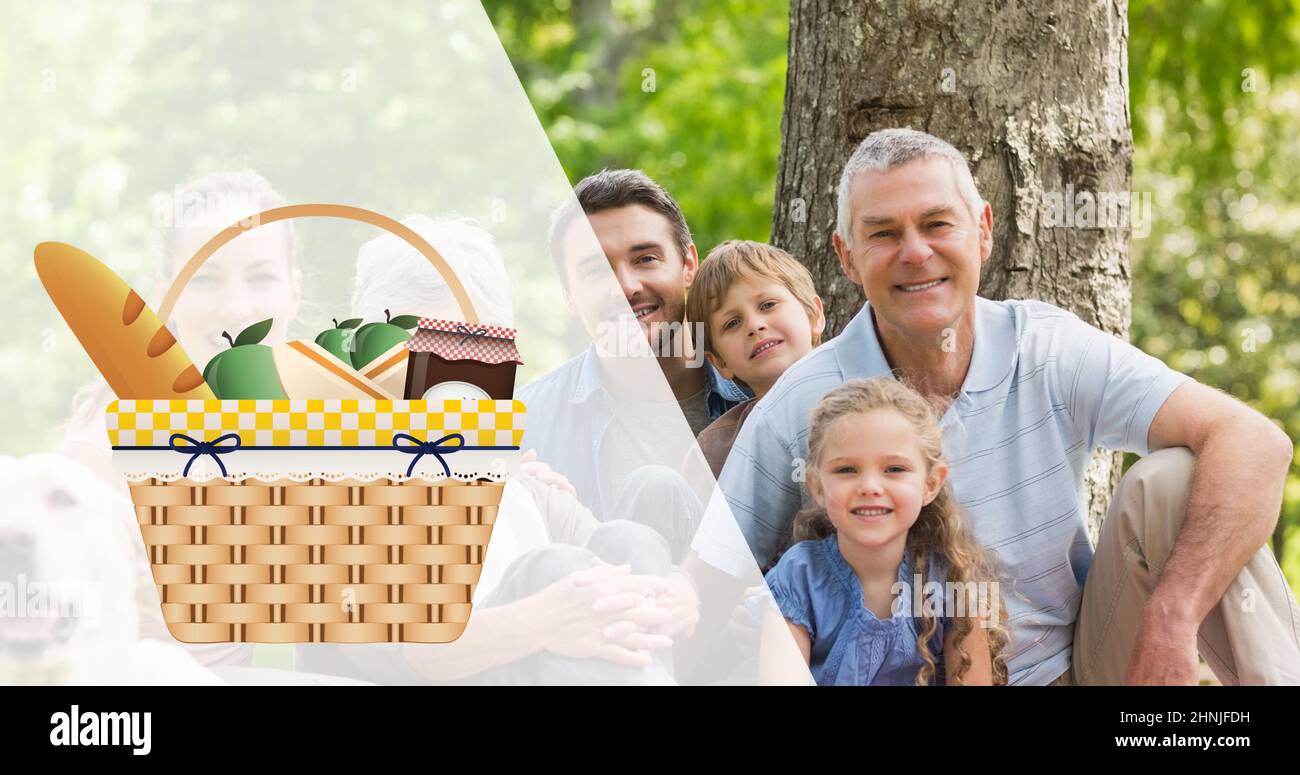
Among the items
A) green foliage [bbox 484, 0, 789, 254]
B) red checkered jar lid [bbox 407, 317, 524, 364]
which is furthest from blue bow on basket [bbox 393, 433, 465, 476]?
green foliage [bbox 484, 0, 789, 254]

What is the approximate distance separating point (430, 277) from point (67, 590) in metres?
0.88

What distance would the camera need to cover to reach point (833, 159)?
305cm

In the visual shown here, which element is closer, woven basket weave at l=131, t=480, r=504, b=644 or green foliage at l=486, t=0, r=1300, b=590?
woven basket weave at l=131, t=480, r=504, b=644

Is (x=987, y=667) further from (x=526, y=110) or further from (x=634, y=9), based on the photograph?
(x=634, y=9)

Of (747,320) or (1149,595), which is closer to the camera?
(1149,595)

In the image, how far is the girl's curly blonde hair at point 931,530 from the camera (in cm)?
210

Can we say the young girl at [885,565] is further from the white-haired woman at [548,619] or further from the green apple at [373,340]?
the green apple at [373,340]

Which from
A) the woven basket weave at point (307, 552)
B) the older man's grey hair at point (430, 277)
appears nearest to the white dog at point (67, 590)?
the woven basket weave at point (307, 552)

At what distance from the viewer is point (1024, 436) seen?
2.28m

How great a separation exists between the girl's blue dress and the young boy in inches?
17.2

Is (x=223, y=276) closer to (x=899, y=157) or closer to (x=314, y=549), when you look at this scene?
(x=314, y=549)

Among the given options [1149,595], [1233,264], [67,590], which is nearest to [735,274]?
[1149,595]

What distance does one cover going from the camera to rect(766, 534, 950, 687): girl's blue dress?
81.9 inches

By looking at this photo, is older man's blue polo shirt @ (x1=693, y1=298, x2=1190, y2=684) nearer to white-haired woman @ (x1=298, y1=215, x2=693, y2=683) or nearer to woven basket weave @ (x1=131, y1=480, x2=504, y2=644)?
white-haired woman @ (x1=298, y1=215, x2=693, y2=683)
